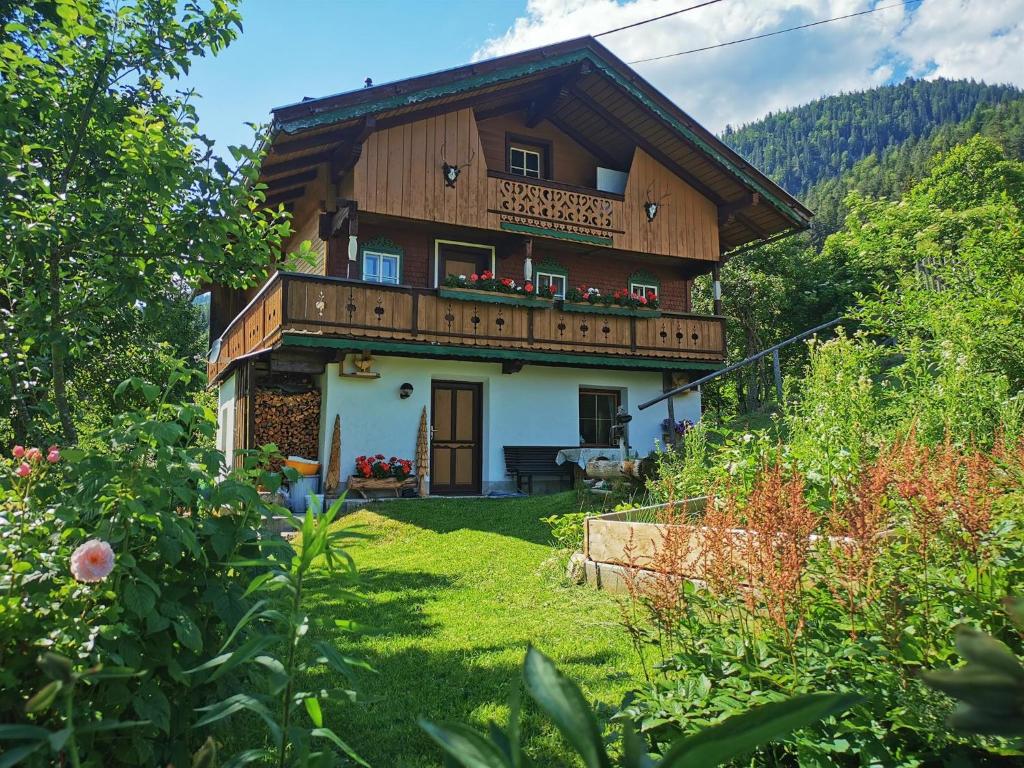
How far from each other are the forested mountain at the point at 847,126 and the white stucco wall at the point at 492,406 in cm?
15008

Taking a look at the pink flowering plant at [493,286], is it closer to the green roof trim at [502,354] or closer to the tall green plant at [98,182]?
the green roof trim at [502,354]

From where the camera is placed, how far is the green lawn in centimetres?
304

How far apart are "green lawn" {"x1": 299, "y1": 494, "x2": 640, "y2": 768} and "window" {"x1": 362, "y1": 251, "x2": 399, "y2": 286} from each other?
7.07 m

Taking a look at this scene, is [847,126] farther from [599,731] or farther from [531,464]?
[599,731]

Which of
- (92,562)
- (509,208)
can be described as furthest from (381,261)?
(92,562)

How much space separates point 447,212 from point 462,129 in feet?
6.05

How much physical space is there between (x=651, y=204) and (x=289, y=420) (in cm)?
939

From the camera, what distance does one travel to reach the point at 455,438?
14148mm

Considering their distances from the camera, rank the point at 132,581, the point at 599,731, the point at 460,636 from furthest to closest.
Answer: the point at 460,636, the point at 132,581, the point at 599,731

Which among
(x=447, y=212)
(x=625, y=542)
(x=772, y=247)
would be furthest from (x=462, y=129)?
(x=772, y=247)

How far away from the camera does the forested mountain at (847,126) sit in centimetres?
15862

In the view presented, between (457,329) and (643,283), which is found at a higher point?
(643,283)

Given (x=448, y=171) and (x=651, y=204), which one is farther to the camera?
(x=651, y=204)

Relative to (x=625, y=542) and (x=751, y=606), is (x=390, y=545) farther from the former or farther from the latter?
(x=751, y=606)
